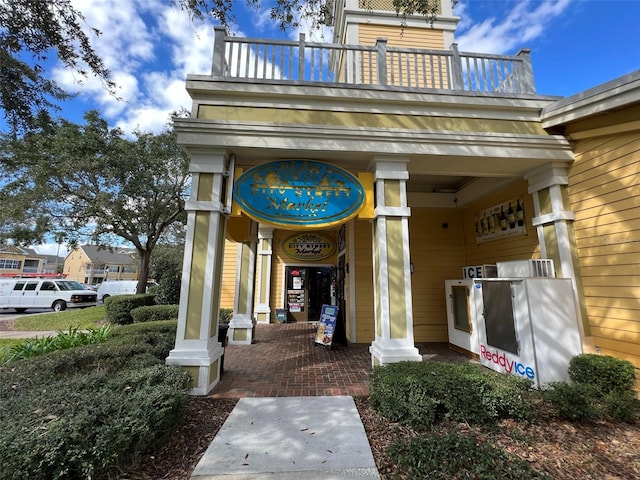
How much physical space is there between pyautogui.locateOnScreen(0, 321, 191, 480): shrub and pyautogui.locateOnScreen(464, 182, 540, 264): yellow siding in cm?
636

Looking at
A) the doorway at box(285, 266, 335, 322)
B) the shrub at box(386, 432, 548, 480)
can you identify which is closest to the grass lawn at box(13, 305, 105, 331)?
the doorway at box(285, 266, 335, 322)

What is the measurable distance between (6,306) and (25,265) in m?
46.9

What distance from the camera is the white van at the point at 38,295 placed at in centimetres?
1545

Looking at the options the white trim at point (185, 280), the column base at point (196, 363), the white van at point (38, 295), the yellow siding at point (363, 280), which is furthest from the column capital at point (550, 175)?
the white van at point (38, 295)

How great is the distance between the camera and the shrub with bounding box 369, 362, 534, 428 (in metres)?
3.09

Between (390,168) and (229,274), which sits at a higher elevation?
(390,168)

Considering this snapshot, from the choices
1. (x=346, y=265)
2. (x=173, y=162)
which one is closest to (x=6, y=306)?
(x=173, y=162)

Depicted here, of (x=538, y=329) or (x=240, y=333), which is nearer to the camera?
(x=538, y=329)

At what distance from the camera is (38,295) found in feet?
51.1

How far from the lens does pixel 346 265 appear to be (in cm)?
770

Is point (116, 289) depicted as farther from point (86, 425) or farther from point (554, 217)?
point (554, 217)

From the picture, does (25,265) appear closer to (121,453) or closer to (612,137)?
(121,453)

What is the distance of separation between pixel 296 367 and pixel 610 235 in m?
5.38

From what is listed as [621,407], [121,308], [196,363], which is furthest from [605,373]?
[121,308]
